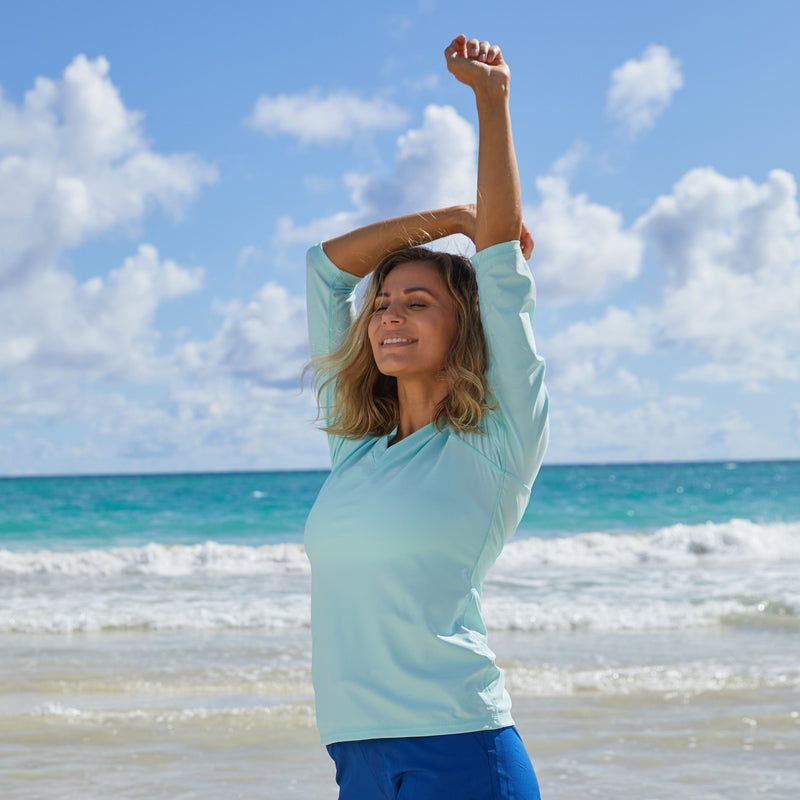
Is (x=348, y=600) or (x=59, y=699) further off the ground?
(x=348, y=600)

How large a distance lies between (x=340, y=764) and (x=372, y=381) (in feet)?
2.93

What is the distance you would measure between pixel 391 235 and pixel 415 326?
350 mm

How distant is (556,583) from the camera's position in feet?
40.4

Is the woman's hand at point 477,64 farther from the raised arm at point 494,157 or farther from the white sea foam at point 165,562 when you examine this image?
the white sea foam at point 165,562

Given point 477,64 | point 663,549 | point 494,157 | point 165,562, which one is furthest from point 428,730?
point 663,549

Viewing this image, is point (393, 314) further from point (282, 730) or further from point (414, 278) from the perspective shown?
point (282, 730)

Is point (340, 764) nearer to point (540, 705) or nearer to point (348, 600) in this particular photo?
point (348, 600)

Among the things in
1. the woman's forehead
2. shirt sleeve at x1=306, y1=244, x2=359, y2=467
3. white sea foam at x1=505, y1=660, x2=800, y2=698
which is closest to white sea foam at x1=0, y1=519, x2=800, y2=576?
white sea foam at x1=505, y1=660, x2=800, y2=698

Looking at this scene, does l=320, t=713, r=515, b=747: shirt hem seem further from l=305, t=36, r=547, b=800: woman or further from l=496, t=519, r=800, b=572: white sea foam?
l=496, t=519, r=800, b=572: white sea foam

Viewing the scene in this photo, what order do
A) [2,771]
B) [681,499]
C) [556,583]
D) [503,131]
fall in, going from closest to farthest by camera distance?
[503,131] < [2,771] < [556,583] < [681,499]

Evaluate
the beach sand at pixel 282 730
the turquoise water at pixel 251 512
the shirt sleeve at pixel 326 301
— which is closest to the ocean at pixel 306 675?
the beach sand at pixel 282 730

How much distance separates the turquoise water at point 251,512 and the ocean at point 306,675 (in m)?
6.43

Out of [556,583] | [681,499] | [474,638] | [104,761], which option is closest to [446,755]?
[474,638]

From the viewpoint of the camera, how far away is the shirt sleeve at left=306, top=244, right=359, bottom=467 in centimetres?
249
